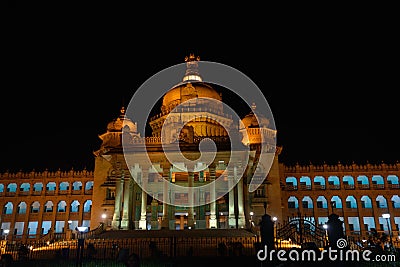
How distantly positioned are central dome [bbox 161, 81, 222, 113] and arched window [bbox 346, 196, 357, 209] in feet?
80.8

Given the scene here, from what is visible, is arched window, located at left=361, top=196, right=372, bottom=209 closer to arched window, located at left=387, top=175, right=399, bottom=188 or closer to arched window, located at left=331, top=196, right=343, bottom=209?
arched window, located at left=331, top=196, right=343, bottom=209

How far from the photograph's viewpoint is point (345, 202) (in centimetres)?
5881

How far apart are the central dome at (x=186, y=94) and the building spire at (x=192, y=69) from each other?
271cm

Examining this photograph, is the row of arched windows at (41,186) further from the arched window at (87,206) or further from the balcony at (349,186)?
the balcony at (349,186)

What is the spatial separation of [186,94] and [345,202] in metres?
29.0

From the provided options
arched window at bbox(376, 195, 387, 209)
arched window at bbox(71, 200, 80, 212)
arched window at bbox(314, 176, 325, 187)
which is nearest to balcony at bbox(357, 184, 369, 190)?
arched window at bbox(376, 195, 387, 209)

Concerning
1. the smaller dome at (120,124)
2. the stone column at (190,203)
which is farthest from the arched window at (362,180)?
the smaller dome at (120,124)

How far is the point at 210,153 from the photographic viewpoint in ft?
125

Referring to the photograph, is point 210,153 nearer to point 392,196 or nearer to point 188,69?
point 188,69

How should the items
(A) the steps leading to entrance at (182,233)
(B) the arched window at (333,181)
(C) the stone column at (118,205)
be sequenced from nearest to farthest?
(A) the steps leading to entrance at (182,233) → (C) the stone column at (118,205) → (B) the arched window at (333,181)

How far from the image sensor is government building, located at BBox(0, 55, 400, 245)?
38.4 m

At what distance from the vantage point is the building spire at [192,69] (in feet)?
195

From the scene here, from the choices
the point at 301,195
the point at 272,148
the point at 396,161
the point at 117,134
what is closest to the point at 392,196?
the point at 396,161

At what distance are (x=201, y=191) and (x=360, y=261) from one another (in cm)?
2513
